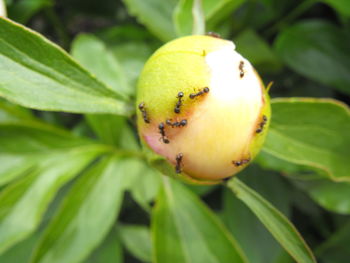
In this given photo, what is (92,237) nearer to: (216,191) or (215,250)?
(215,250)

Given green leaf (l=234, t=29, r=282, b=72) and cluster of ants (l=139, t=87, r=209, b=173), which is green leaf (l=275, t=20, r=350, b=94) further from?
cluster of ants (l=139, t=87, r=209, b=173)

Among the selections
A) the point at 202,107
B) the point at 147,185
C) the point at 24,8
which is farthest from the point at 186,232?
the point at 24,8

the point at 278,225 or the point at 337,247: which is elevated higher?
the point at 278,225

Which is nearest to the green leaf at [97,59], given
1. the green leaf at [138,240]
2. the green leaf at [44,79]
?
the green leaf at [44,79]

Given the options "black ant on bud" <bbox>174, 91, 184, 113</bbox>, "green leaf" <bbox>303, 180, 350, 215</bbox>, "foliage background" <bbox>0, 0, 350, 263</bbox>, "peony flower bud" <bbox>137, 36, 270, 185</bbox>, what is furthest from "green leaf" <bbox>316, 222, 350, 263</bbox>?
"black ant on bud" <bbox>174, 91, 184, 113</bbox>

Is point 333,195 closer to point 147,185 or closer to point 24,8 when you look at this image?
point 147,185
